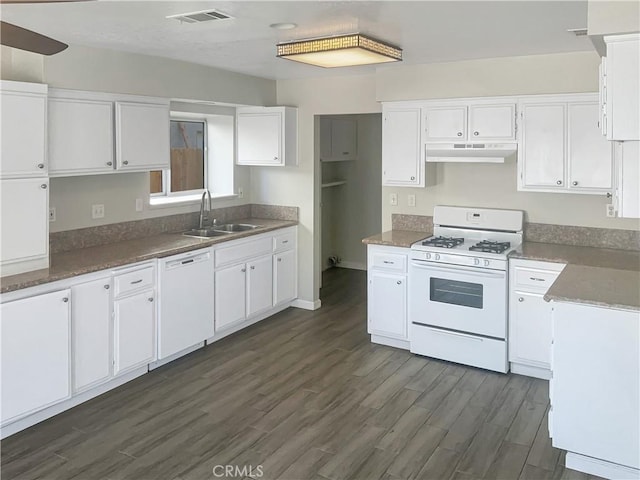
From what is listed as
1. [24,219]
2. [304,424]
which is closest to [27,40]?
[24,219]

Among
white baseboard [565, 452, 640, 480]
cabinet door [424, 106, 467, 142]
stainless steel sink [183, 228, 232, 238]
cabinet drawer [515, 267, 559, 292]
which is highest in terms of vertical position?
cabinet door [424, 106, 467, 142]

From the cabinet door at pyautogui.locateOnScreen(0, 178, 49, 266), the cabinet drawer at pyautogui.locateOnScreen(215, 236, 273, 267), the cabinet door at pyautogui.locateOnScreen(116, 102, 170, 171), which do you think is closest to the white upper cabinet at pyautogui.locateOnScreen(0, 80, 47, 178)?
the cabinet door at pyautogui.locateOnScreen(0, 178, 49, 266)

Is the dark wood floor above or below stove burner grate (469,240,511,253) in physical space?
below

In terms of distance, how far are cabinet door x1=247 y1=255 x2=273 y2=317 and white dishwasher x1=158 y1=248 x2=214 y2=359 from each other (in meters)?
0.56

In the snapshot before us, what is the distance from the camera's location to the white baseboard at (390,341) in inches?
193

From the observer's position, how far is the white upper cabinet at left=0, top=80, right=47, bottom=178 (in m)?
3.35

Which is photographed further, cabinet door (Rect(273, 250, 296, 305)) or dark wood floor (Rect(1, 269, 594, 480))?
cabinet door (Rect(273, 250, 296, 305))

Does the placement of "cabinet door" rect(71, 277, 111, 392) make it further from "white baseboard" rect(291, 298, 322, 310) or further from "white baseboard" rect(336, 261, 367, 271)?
"white baseboard" rect(336, 261, 367, 271)

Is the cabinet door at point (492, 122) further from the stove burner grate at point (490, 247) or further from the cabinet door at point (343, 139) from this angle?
the cabinet door at point (343, 139)

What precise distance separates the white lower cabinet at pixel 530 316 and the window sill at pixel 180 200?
3012mm

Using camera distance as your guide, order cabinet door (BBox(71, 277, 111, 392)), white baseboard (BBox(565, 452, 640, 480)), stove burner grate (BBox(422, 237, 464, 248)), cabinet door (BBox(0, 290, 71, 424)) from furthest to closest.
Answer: stove burner grate (BBox(422, 237, 464, 248)) < cabinet door (BBox(71, 277, 111, 392)) < cabinet door (BBox(0, 290, 71, 424)) < white baseboard (BBox(565, 452, 640, 480))

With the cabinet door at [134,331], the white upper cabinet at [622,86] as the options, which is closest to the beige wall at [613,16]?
the white upper cabinet at [622,86]

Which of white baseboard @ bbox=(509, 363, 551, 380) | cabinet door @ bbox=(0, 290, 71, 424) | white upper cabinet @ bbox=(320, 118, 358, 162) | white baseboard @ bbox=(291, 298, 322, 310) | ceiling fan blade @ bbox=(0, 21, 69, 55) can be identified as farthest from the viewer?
white upper cabinet @ bbox=(320, 118, 358, 162)

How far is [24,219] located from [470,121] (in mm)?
3409
